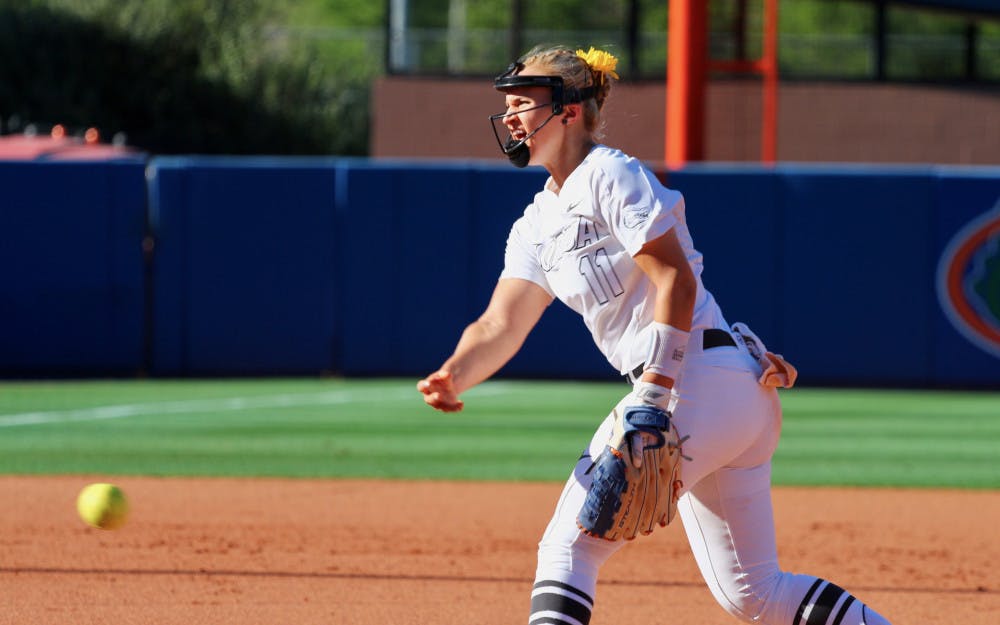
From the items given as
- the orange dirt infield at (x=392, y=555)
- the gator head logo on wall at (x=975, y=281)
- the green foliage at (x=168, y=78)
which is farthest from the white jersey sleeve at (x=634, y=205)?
the green foliage at (x=168, y=78)

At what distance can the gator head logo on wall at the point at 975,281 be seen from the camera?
13117mm

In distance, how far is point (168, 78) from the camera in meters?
28.0

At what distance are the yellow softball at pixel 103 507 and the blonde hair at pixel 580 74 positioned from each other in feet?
8.82

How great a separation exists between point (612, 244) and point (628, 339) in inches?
9.9

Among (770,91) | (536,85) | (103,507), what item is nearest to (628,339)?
(536,85)

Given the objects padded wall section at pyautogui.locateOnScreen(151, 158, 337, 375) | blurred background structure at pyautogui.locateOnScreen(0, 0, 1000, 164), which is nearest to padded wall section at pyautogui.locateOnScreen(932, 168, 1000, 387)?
blurred background structure at pyautogui.locateOnScreen(0, 0, 1000, 164)

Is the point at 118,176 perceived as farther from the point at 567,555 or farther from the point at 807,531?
the point at 567,555

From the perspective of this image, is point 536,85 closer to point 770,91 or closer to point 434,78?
point 770,91

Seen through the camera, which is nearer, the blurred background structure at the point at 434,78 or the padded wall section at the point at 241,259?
the padded wall section at the point at 241,259

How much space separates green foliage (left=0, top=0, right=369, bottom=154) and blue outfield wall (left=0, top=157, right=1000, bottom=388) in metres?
13.9

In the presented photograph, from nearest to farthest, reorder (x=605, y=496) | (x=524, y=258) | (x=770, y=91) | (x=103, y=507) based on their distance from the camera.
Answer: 1. (x=605, y=496)
2. (x=524, y=258)
3. (x=103, y=507)
4. (x=770, y=91)

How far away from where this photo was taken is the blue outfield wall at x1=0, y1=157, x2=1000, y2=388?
13297 millimetres

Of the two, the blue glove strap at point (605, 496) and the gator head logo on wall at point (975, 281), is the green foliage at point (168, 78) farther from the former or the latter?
the blue glove strap at point (605, 496)

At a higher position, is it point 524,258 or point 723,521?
point 524,258
